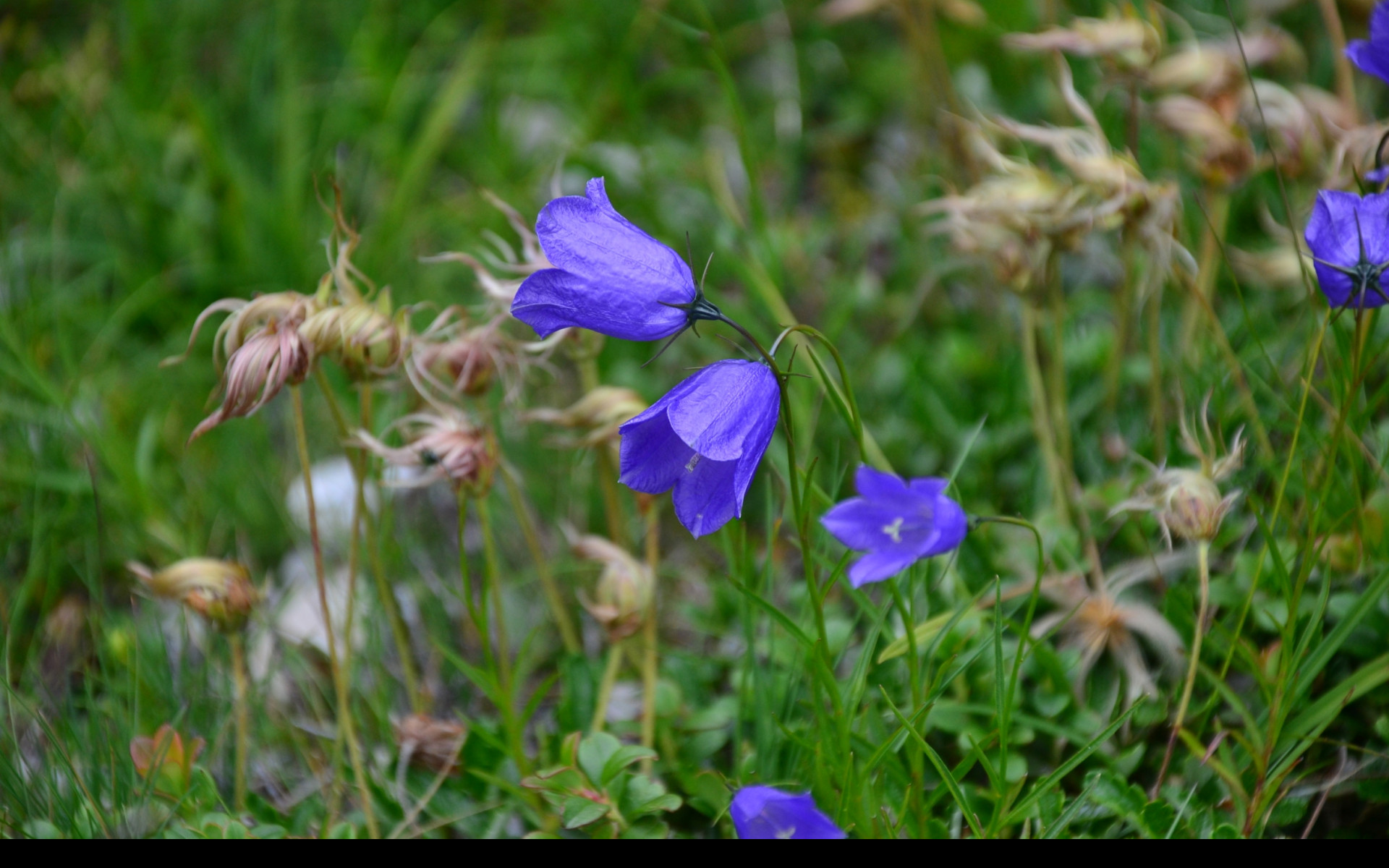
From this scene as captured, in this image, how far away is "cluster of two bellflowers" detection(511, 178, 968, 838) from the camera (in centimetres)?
120

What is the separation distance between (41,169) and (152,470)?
1.15 metres

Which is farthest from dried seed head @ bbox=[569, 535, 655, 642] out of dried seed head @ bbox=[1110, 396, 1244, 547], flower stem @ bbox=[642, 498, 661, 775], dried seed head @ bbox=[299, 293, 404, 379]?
dried seed head @ bbox=[1110, 396, 1244, 547]

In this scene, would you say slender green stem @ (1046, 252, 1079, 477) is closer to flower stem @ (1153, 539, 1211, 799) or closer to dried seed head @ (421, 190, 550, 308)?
flower stem @ (1153, 539, 1211, 799)

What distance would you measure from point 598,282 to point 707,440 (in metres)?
0.24

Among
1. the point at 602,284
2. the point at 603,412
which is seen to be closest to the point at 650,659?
the point at 603,412

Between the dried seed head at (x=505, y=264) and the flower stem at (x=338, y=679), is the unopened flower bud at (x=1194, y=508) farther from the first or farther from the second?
the flower stem at (x=338, y=679)

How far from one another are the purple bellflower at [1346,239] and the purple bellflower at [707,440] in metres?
0.78

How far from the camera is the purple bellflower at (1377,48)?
1385 mm

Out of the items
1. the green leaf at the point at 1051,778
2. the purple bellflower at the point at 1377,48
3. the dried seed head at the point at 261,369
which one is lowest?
the green leaf at the point at 1051,778

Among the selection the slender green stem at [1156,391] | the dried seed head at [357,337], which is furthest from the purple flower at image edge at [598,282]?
the slender green stem at [1156,391]

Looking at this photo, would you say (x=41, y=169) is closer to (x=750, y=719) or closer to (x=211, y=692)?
(x=211, y=692)

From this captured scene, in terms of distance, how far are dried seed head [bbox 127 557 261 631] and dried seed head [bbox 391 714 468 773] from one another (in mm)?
333

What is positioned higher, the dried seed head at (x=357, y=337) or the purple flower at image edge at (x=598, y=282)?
the purple flower at image edge at (x=598, y=282)

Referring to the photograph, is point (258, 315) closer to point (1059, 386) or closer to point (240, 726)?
point (240, 726)
